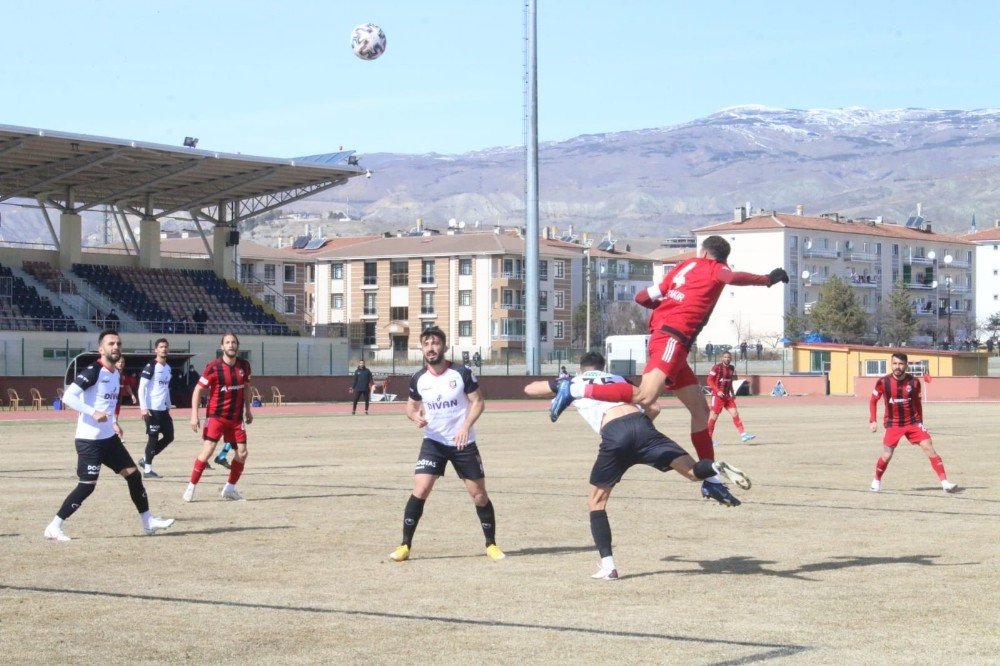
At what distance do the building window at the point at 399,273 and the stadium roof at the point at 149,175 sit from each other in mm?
47498

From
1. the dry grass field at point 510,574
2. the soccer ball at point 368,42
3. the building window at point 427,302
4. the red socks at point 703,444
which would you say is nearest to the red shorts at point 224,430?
the dry grass field at point 510,574

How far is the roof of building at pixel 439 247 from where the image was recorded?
116 m

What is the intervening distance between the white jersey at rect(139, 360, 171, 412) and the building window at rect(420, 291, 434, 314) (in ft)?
319

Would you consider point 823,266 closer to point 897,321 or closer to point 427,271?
point 897,321

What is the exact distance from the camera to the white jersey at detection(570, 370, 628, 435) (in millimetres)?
11352

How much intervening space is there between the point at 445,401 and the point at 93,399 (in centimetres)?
363

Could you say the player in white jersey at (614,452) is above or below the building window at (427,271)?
below

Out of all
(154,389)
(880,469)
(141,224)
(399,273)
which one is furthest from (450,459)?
(399,273)

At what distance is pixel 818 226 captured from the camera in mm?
137250

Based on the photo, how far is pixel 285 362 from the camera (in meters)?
63.0

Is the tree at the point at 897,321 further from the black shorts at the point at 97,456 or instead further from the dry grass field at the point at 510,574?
the black shorts at the point at 97,456

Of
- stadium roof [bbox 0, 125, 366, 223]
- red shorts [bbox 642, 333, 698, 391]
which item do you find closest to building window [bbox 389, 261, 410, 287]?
stadium roof [bbox 0, 125, 366, 223]

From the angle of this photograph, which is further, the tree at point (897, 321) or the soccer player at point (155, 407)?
the tree at point (897, 321)

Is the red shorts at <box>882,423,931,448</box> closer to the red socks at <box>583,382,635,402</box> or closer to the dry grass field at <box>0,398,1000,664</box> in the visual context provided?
the dry grass field at <box>0,398,1000,664</box>
